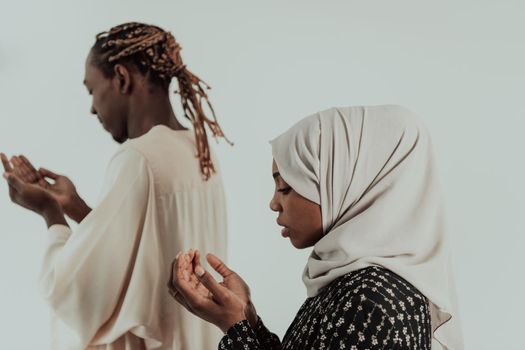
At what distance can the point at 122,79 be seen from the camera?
2107 millimetres

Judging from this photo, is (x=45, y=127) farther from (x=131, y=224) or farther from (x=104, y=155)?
(x=131, y=224)

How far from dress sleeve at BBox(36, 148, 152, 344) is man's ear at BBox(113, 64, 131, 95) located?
179 millimetres

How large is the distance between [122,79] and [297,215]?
2.95 ft

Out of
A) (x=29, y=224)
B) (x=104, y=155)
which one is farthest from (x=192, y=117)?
(x=29, y=224)

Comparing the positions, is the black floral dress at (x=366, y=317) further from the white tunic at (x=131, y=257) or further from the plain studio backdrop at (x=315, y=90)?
the plain studio backdrop at (x=315, y=90)

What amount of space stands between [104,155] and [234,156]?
1.50 ft

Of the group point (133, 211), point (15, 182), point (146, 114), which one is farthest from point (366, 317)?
point (15, 182)

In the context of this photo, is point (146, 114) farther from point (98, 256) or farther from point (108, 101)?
point (98, 256)

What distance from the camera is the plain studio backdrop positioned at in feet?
8.84

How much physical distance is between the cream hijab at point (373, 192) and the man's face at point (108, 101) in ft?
2.84

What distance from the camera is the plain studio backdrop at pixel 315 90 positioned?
8.84ft

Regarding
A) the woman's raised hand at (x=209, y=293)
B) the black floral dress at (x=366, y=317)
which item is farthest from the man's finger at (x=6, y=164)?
the black floral dress at (x=366, y=317)

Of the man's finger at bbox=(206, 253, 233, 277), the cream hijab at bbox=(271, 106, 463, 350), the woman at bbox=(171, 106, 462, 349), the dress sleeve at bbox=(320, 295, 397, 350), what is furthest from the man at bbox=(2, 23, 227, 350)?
the dress sleeve at bbox=(320, 295, 397, 350)

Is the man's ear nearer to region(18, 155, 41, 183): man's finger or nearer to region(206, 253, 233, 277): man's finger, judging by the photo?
region(18, 155, 41, 183): man's finger
